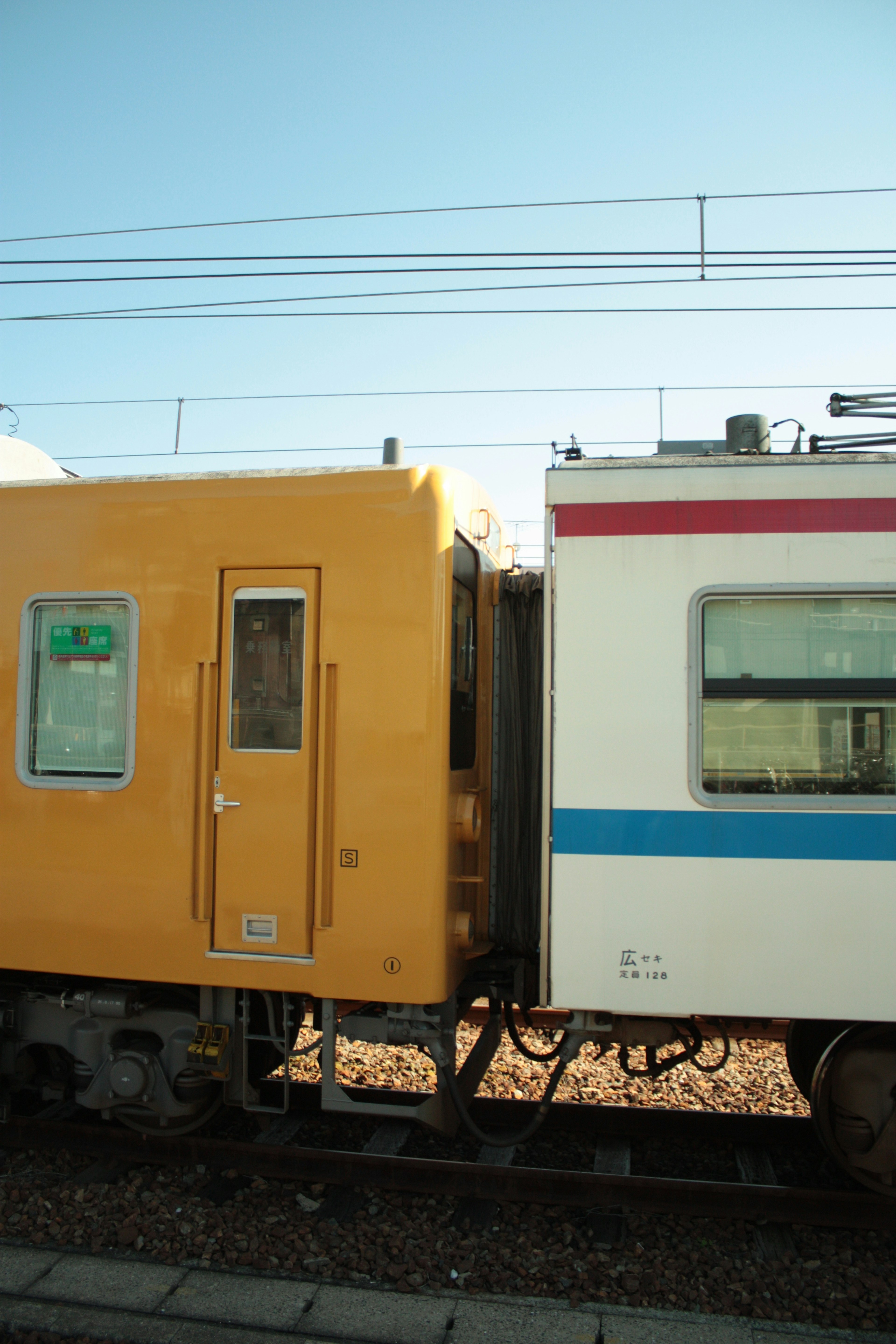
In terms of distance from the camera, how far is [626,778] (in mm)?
3646

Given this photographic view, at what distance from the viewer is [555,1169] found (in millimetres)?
4391

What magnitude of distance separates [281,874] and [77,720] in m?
1.30

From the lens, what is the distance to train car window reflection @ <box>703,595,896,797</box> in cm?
360

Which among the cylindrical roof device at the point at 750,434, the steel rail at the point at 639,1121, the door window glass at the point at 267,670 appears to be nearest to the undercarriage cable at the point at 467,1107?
the steel rail at the point at 639,1121

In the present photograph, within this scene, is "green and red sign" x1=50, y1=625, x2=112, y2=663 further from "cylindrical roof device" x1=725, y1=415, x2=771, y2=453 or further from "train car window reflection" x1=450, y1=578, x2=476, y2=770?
"cylindrical roof device" x1=725, y1=415, x2=771, y2=453

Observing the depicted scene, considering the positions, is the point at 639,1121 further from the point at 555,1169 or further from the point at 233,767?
the point at 233,767

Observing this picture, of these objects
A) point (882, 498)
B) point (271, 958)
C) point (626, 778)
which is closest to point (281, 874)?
point (271, 958)

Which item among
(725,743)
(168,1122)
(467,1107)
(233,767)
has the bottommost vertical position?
(168,1122)

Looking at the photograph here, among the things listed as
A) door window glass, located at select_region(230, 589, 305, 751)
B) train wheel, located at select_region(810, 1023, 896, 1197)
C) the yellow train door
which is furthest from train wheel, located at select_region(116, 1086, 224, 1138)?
train wheel, located at select_region(810, 1023, 896, 1197)

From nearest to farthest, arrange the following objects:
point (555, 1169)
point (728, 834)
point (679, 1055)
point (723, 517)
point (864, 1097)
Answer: point (728, 834)
point (723, 517)
point (864, 1097)
point (679, 1055)
point (555, 1169)

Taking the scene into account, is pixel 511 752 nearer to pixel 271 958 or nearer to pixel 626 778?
pixel 626 778

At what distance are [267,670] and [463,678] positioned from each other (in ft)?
3.03

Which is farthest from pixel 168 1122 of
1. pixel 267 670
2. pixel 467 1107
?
pixel 267 670

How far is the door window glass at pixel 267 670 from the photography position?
397cm
